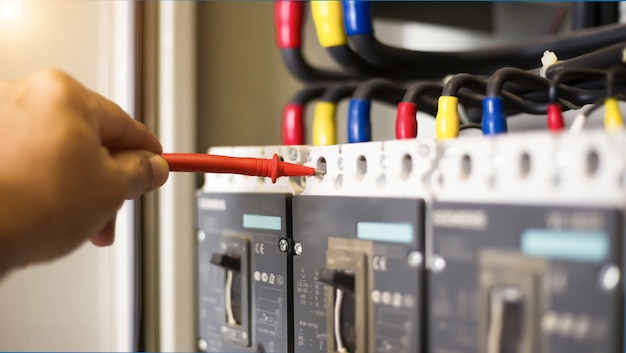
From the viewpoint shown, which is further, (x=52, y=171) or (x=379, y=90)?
(x=379, y=90)

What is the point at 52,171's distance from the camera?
0.52 m

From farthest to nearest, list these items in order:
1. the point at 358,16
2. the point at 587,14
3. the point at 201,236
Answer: the point at 587,14 → the point at 358,16 → the point at 201,236

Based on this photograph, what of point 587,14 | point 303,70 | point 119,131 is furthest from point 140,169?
point 587,14

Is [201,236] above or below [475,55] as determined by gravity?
below

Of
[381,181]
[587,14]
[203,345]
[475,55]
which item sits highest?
[587,14]

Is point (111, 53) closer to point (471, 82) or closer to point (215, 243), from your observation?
point (215, 243)

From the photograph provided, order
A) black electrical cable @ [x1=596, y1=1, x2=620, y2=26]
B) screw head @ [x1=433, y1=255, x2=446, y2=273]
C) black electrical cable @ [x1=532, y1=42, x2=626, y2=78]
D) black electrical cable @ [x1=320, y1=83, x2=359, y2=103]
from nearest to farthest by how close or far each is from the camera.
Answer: screw head @ [x1=433, y1=255, x2=446, y2=273], black electrical cable @ [x1=532, y1=42, x2=626, y2=78], black electrical cable @ [x1=320, y1=83, x2=359, y2=103], black electrical cable @ [x1=596, y1=1, x2=620, y2=26]

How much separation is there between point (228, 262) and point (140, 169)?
0.86ft

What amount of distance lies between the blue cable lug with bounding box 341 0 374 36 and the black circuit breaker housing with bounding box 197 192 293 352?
371mm

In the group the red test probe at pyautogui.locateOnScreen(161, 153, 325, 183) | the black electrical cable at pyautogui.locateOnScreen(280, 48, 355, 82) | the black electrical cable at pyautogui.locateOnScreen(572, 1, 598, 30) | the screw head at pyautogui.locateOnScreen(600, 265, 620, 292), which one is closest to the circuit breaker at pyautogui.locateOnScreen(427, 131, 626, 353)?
the screw head at pyautogui.locateOnScreen(600, 265, 620, 292)

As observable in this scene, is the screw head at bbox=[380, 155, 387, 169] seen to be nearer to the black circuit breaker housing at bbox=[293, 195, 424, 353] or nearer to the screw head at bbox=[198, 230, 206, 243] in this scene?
the black circuit breaker housing at bbox=[293, 195, 424, 353]

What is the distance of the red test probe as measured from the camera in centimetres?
73

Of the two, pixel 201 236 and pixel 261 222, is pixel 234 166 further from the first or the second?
pixel 201 236

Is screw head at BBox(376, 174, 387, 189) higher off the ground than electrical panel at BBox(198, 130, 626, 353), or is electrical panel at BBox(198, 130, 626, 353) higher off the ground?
screw head at BBox(376, 174, 387, 189)
